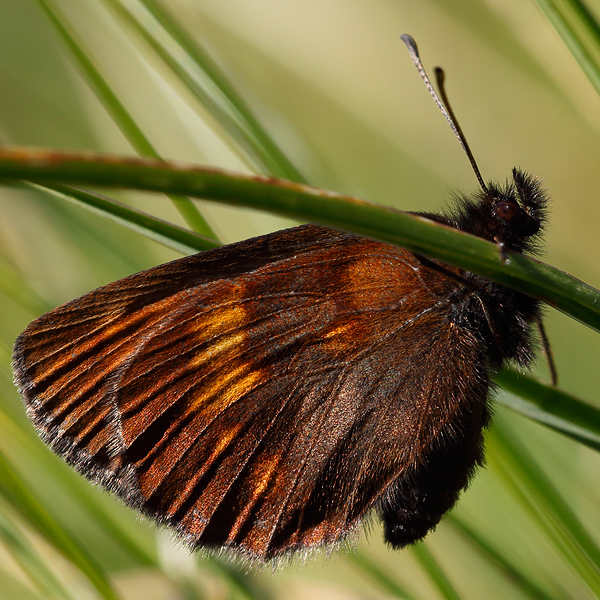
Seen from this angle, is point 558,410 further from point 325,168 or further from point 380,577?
point 325,168

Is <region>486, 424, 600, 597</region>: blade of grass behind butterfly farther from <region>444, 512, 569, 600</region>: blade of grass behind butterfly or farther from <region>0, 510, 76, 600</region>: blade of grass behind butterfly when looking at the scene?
<region>0, 510, 76, 600</region>: blade of grass behind butterfly

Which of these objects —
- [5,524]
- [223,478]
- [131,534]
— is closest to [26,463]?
[131,534]

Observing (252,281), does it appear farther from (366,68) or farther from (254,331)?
(366,68)

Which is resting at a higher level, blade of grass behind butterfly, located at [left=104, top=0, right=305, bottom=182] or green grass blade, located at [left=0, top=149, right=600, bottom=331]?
blade of grass behind butterfly, located at [left=104, top=0, right=305, bottom=182]

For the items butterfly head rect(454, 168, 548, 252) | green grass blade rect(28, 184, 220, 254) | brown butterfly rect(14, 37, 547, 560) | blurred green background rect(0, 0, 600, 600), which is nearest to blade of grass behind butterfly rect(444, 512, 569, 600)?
blurred green background rect(0, 0, 600, 600)

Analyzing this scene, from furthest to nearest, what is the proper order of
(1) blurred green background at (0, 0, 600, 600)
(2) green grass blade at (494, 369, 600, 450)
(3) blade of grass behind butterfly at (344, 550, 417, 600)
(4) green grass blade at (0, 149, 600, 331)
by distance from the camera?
(1) blurred green background at (0, 0, 600, 600)
(3) blade of grass behind butterfly at (344, 550, 417, 600)
(2) green grass blade at (494, 369, 600, 450)
(4) green grass blade at (0, 149, 600, 331)

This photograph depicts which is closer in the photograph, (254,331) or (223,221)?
(254,331)
